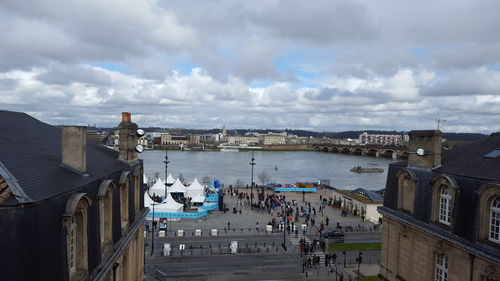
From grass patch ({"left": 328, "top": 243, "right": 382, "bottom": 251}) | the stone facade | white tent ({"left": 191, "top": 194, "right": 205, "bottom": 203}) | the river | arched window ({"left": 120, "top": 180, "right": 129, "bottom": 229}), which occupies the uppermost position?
arched window ({"left": 120, "top": 180, "right": 129, "bottom": 229})

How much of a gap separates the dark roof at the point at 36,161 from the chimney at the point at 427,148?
11317mm

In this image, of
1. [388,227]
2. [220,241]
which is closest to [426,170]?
[388,227]

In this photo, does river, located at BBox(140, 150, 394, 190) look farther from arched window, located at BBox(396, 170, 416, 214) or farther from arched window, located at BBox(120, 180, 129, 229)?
arched window, located at BBox(120, 180, 129, 229)

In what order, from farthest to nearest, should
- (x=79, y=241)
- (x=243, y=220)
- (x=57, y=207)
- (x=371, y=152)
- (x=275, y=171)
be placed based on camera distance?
(x=371, y=152) → (x=275, y=171) → (x=243, y=220) → (x=79, y=241) → (x=57, y=207)

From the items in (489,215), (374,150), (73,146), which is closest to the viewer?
(73,146)

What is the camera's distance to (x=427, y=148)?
14.8 meters

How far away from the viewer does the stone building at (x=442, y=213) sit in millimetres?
11008

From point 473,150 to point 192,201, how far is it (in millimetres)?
28727

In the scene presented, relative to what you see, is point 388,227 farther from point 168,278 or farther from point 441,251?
point 168,278

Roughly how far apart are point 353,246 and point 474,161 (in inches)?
632

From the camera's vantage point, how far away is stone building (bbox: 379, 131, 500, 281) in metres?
11.0

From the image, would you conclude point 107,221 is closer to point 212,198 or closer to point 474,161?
point 474,161

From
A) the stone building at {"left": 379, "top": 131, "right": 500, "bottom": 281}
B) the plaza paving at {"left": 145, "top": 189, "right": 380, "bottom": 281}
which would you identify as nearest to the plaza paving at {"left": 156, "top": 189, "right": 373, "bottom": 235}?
the plaza paving at {"left": 145, "top": 189, "right": 380, "bottom": 281}

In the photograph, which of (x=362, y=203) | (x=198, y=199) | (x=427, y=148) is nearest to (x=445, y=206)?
(x=427, y=148)
